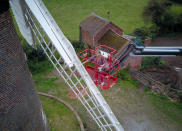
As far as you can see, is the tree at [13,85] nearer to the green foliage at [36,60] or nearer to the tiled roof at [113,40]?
the green foliage at [36,60]

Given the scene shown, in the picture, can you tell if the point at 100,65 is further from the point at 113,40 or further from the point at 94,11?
the point at 94,11

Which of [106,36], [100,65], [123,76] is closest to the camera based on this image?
[100,65]

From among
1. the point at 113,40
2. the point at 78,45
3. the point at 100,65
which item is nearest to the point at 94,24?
the point at 78,45

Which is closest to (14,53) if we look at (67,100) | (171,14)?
(67,100)

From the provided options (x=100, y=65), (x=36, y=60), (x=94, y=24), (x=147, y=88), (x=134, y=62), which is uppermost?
(x=94, y=24)

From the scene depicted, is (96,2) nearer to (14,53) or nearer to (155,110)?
(155,110)

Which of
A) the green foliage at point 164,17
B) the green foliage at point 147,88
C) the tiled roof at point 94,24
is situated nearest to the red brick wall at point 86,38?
the tiled roof at point 94,24
